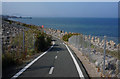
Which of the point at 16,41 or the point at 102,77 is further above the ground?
the point at 16,41

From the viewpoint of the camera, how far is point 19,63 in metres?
13.3

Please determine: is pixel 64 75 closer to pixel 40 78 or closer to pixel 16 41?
pixel 40 78

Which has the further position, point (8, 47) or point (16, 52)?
point (16, 52)

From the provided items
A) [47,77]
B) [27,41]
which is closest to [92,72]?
[47,77]

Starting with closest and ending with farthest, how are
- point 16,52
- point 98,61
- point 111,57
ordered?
point 111,57
point 98,61
point 16,52

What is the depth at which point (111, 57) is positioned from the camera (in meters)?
10.6

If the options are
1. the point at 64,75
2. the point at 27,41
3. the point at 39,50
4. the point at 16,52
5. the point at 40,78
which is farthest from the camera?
the point at 39,50

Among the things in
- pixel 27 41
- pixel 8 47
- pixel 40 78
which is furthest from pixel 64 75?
pixel 27 41

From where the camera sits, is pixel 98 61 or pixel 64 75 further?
pixel 98 61

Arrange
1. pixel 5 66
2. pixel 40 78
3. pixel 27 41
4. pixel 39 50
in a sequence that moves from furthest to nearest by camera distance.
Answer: pixel 39 50 → pixel 27 41 → pixel 5 66 → pixel 40 78

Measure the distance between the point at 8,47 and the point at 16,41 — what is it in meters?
2.15

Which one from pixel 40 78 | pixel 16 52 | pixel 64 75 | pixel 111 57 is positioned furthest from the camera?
pixel 16 52

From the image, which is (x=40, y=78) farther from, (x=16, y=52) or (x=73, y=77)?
(x=16, y=52)

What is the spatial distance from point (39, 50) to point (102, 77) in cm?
1401
